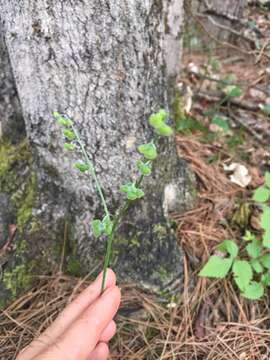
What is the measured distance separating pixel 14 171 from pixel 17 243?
1.11ft

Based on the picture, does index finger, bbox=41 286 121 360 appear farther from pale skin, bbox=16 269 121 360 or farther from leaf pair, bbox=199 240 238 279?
leaf pair, bbox=199 240 238 279

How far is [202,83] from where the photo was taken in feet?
9.74

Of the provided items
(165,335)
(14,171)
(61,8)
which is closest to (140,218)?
(165,335)

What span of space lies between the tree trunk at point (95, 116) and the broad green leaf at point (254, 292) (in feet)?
1.08

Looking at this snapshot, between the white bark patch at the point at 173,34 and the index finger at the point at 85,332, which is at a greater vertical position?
the white bark patch at the point at 173,34

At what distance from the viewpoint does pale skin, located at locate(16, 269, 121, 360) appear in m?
1.10

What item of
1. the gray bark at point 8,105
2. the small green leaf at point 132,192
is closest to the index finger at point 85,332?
the small green leaf at point 132,192

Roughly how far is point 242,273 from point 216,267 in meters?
0.12

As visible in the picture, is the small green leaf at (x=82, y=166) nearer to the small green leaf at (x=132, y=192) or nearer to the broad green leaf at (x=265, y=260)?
the small green leaf at (x=132, y=192)

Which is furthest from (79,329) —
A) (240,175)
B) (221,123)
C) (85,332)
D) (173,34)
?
(173,34)

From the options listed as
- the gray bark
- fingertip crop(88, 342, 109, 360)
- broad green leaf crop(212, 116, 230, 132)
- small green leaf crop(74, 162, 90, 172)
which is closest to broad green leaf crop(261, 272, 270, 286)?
fingertip crop(88, 342, 109, 360)

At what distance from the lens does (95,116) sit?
1604mm

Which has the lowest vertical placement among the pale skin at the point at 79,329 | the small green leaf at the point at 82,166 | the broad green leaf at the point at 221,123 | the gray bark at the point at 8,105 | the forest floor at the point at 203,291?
the forest floor at the point at 203,291

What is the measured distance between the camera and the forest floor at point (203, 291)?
68.8 inches
